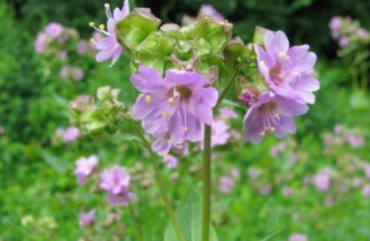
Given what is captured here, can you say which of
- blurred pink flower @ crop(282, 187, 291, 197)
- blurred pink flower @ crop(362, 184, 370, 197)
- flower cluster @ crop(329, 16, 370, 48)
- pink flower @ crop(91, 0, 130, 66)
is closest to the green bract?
pink flower @ crop(91, 0, 130, 66)

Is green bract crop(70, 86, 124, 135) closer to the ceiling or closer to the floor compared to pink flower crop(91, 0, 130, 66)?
closer to the floor

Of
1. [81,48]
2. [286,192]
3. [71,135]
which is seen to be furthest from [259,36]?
[81,48]

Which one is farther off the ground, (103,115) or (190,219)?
(103,115)

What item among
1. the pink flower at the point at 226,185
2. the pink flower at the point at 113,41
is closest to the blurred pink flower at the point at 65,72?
the pink flower at the point at 226,185

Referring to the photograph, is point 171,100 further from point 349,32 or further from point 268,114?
point 349,32

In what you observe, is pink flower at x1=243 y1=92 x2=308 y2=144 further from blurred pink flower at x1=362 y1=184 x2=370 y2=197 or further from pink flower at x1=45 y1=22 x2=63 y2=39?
blurred pink flower at x1=362 y1=184 x2=370 y2=197
